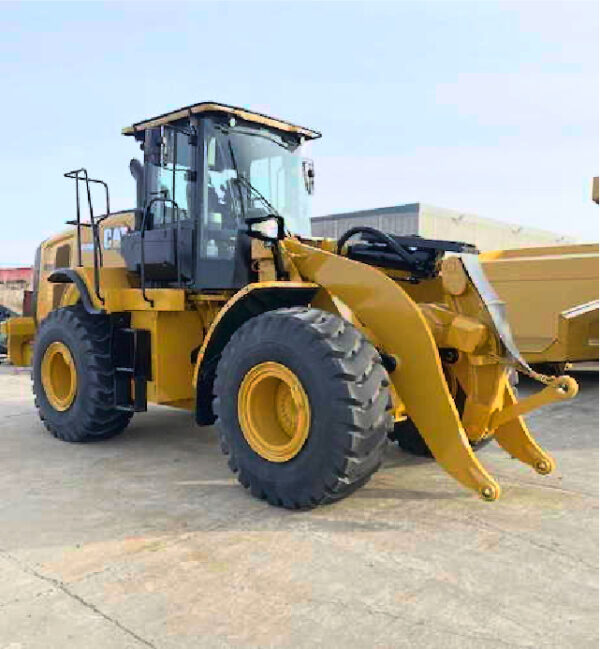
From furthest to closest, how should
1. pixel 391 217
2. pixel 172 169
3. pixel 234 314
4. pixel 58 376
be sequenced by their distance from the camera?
pixel 391 217 → pixel 58 376 → pixel 172 169 → pixel 234 314

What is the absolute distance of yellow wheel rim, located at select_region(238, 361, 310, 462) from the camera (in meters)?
3.92

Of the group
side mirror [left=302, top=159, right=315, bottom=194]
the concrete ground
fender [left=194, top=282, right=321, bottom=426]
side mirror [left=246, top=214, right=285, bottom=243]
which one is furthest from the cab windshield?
the concrete ground

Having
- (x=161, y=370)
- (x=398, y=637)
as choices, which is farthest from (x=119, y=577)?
(x=161, y=370)

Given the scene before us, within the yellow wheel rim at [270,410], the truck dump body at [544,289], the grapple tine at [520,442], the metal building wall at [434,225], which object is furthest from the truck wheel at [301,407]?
the metal building wall at [434,225]

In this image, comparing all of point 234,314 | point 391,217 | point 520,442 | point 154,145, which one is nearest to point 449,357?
point 520,442

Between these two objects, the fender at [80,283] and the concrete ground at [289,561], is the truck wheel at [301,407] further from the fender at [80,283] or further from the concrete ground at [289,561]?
the fender at [80,283]

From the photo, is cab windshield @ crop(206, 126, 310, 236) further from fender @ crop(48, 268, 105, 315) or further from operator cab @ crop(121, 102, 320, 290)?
fender @ crop(48, 268, 105, 315)

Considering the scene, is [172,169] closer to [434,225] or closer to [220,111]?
[220,111]

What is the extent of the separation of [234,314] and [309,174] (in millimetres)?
1950

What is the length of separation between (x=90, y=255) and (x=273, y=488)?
3.91m

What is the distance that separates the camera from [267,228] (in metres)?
4.82

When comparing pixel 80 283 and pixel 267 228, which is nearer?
pixel 267 228

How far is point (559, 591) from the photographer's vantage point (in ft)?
9.44

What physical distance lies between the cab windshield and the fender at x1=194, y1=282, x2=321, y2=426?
932 mm
